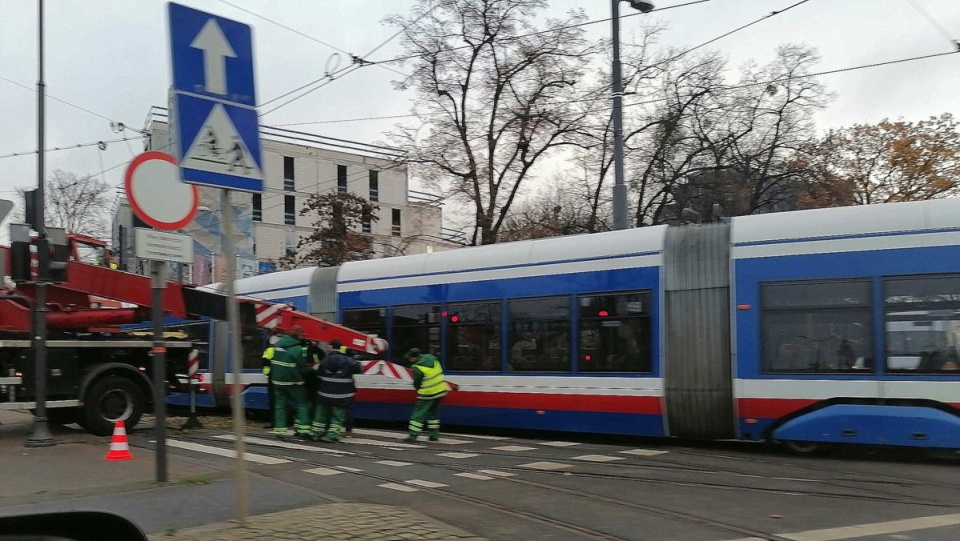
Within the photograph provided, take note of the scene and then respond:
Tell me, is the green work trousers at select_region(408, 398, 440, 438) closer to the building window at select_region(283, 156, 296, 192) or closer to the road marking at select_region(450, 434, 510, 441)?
the road marking at select_region(450, 434, 510, 441)

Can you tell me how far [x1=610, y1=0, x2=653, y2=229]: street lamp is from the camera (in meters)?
14.6

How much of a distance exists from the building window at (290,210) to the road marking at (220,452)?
2033 inches

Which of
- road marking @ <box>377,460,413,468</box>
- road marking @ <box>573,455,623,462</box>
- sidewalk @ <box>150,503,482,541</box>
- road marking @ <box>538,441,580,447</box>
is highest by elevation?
sidewalk @ <box>150,503,482,541</box>

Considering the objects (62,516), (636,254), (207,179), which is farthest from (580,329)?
(62,516)

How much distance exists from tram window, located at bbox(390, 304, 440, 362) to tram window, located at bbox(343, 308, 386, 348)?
226 mm

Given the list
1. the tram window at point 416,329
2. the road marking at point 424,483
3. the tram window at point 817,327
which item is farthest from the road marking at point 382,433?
the tram window at point 817,327

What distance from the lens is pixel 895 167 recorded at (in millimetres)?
32375

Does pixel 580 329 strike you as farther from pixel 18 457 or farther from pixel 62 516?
pixel 62 516

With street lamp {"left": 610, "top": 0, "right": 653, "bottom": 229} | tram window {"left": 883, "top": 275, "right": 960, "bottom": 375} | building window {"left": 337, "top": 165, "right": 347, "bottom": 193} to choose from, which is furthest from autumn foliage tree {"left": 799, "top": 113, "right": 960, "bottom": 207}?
building window {"left": 337, "top": 165, "right": 347, "bottom": 193}

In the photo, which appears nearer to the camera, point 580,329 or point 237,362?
point 237,362

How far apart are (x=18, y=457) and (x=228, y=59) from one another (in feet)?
22.6

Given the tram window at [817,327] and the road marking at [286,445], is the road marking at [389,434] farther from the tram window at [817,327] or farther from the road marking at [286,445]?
the tram window at [817,327]

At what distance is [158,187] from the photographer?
758cm

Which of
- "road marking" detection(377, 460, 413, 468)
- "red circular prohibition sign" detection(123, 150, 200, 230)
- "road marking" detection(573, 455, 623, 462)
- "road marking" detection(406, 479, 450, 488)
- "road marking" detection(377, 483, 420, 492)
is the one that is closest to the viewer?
"red circular prohibition sign" detection(123, 150, 200, 230)
